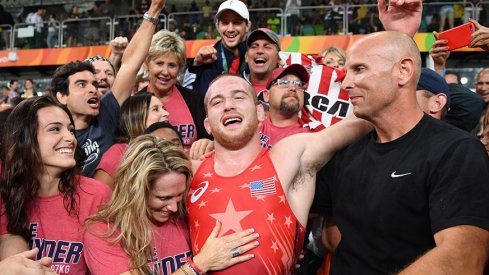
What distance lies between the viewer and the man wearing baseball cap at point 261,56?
4.38 meters

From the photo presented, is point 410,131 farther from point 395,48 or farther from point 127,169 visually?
point 127,169

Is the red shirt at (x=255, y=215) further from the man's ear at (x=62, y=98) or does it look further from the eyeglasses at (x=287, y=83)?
the man's ear at (x=62, y=98)

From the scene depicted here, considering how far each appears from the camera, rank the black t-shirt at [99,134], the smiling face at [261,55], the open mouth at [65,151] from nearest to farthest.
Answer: the open mouth at [65,151]
the black t-shirt at [99,134]
the smiling face at [261,55]

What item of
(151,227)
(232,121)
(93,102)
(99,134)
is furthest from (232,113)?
(93,102)

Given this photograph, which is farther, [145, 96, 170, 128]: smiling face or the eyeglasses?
the eyeglasses

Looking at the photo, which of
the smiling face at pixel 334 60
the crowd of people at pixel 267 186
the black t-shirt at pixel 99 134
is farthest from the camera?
the smiling face at pixel 334 60

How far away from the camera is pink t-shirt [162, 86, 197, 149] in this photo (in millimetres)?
3977

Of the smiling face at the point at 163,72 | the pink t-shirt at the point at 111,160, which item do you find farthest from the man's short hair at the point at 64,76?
the pink t-shirt at the point at 111,160

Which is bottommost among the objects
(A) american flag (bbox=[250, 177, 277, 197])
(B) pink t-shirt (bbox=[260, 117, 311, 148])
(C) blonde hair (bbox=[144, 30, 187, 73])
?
(A) american flag (bbox=[250, 177, 277, 197])

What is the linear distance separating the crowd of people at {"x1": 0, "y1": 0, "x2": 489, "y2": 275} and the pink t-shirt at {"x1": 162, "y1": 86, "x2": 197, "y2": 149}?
0.45 m

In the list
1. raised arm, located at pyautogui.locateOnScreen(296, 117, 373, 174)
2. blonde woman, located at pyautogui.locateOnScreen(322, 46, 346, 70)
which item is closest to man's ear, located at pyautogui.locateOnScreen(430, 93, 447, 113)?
raised arm, located at pyautogui.locateOnScreen(296, 117, 373, 174)

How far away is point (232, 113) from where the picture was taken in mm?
2859

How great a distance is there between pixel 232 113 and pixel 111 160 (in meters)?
0.82

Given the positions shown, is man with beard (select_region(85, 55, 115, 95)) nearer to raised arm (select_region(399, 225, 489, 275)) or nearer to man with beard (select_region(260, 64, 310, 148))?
man with beard (select_region(260, 64, 310, 148))
